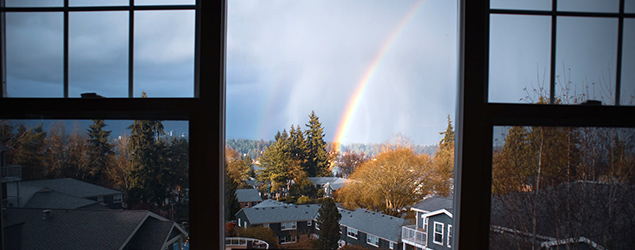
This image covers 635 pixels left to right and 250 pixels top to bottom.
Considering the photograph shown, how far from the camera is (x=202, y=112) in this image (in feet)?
4.45

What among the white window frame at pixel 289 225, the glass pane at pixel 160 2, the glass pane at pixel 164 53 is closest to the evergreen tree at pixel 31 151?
the glass pane at pixel 164 53

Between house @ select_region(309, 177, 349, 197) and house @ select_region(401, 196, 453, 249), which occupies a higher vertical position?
house @ select_region(309, 177, 349, 197)

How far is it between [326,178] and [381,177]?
0.26 m

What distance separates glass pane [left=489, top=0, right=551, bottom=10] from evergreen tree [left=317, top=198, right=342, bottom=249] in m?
1.17

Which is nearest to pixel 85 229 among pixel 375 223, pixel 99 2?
pixel 99 2

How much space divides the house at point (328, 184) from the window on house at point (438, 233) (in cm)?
46

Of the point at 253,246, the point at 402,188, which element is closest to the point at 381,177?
the point at 402,188

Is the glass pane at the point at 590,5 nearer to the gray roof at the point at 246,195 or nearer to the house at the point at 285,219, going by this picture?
the house at the point at 285,219

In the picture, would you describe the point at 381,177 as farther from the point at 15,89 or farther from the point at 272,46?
the point at 15,89

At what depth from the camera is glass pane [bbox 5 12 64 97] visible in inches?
56.1

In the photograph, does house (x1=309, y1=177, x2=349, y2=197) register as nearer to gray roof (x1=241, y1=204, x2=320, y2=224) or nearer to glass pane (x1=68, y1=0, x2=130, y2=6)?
gray roof (x1=241, y1=204, x2=320, y2=224)

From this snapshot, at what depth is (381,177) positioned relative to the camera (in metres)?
1.47

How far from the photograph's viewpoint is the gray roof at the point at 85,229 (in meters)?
1.40

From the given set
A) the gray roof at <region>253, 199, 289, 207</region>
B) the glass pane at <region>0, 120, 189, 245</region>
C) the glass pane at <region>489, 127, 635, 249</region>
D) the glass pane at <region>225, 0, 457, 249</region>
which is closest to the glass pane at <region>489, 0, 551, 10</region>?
the glass pane at <region>225, 0, 457, 249</region>
